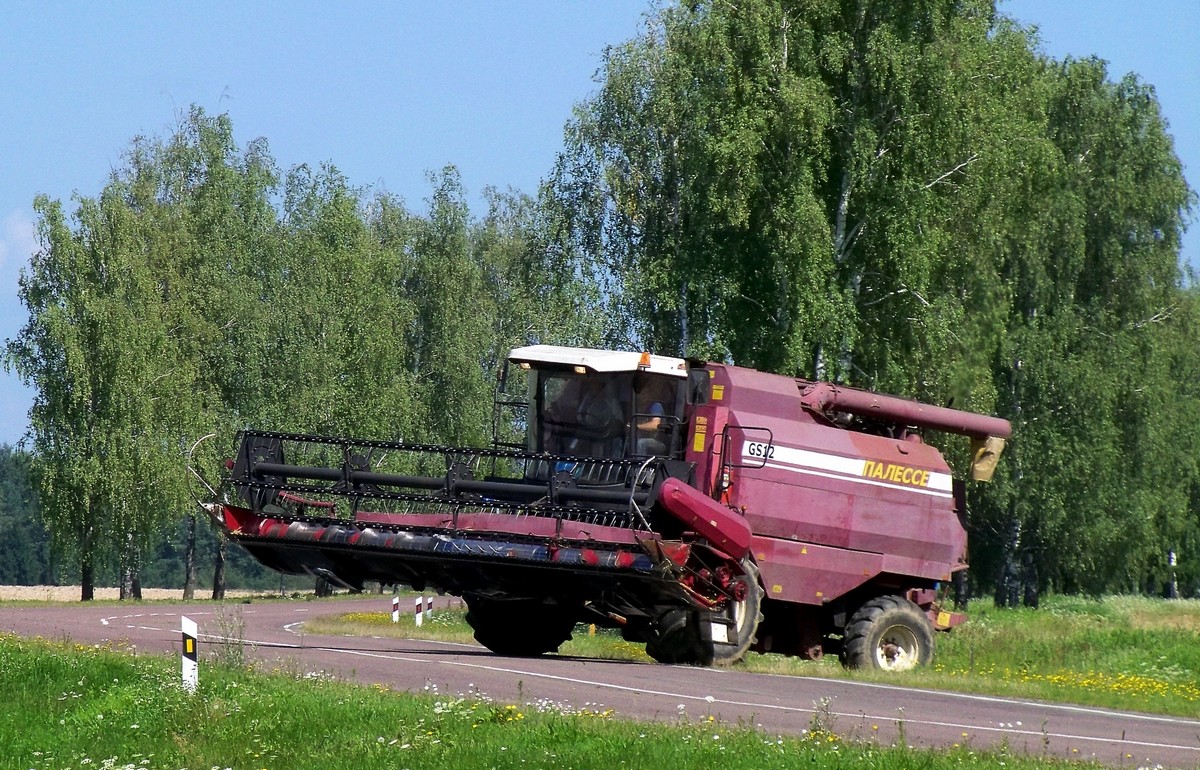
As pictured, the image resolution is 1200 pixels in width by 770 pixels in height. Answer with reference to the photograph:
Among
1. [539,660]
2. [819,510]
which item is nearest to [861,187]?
[819,510]

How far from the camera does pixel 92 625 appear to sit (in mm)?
28141

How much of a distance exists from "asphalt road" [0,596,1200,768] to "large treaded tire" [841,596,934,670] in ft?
7.75

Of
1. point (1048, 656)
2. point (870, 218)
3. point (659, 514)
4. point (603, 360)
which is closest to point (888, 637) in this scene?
point (659, 514)

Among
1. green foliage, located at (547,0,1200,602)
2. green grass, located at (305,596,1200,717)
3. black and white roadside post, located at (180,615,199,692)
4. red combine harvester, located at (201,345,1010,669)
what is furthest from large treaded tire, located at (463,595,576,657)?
green foliage, located at (547,0,1200,602)

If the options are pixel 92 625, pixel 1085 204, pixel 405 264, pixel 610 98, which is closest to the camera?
pixel 92 625

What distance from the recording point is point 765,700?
14.9 metres

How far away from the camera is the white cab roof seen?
19.8 m

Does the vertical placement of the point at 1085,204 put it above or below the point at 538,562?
above

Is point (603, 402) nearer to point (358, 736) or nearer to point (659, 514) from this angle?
point (659, 514)

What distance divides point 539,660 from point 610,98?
24358mm

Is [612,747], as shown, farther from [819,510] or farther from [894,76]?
[894,76]

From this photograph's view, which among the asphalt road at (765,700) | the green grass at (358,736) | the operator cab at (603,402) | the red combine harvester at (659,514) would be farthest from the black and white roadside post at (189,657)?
the operator cab at (603,402)

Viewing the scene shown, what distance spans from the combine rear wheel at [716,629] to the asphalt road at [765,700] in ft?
2.03

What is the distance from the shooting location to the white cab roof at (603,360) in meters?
19.8
